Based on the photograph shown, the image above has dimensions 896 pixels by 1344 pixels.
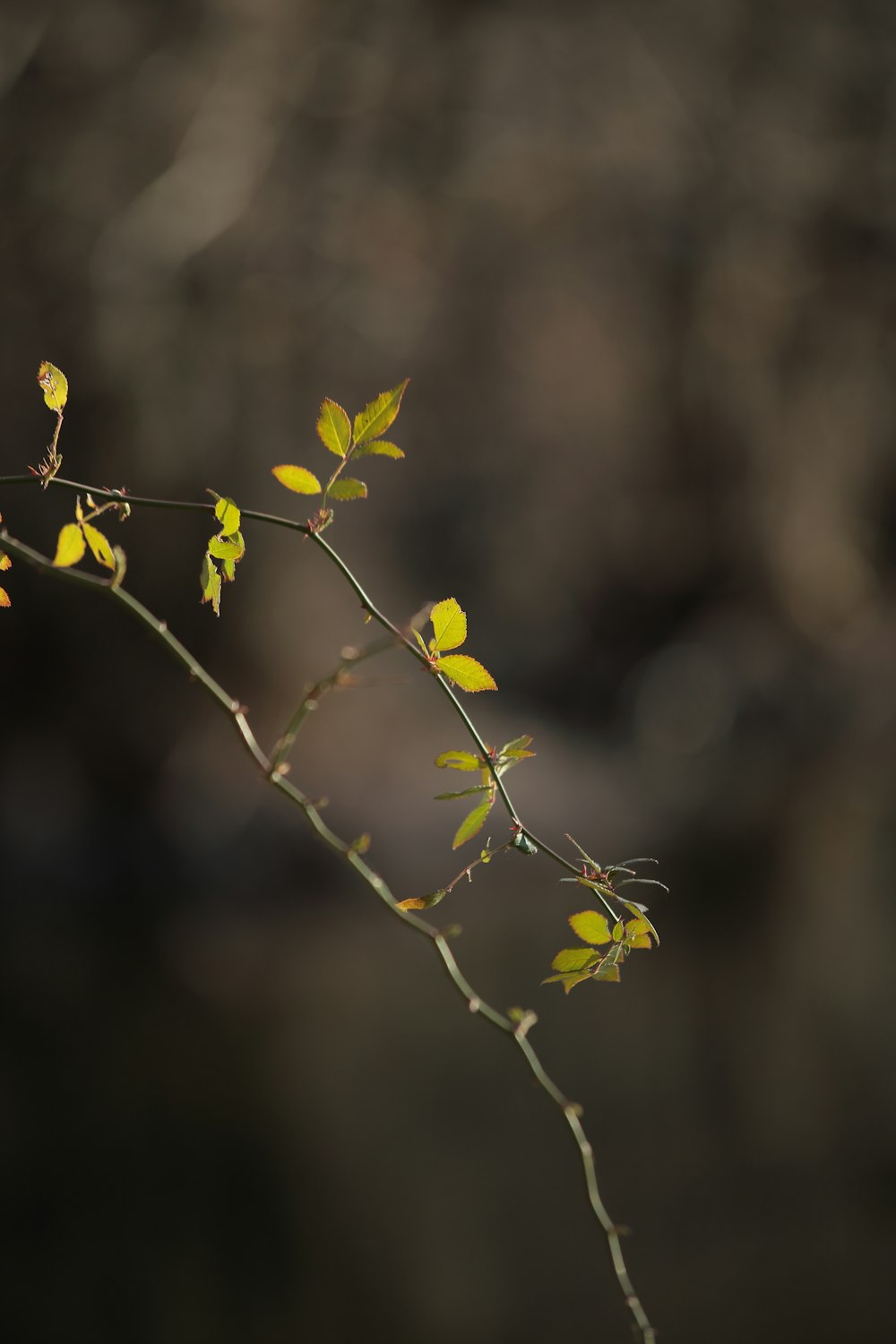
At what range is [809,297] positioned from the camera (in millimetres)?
2994

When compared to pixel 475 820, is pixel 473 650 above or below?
below

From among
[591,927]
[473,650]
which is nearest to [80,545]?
[591,927]

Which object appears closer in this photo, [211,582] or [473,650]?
[211,582]

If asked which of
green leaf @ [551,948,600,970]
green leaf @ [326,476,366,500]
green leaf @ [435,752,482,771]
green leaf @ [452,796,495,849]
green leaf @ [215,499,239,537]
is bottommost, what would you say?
green leaf @ [551,948,600,970]

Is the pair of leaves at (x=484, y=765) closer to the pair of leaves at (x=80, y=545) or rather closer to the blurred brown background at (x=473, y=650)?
the pair of leaves at (x=80, y=545)

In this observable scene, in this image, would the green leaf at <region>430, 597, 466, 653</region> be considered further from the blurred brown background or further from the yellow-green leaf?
the blurred brown background

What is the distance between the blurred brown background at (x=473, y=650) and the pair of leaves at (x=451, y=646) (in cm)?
98

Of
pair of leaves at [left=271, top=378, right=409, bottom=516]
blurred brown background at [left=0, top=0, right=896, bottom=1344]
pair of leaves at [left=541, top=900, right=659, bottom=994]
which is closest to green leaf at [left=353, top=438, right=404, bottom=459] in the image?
pair of leaves at [left=271, top=378, right=409, bottom=516]

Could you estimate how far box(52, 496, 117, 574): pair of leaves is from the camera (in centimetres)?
24

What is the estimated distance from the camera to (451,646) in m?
0.28

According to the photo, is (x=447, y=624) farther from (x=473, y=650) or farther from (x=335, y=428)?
(x=473, y=650)

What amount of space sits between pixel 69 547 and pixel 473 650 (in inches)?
110

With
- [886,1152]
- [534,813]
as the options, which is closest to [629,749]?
[534,813]

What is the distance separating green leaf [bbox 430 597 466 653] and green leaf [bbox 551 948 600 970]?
7cm
